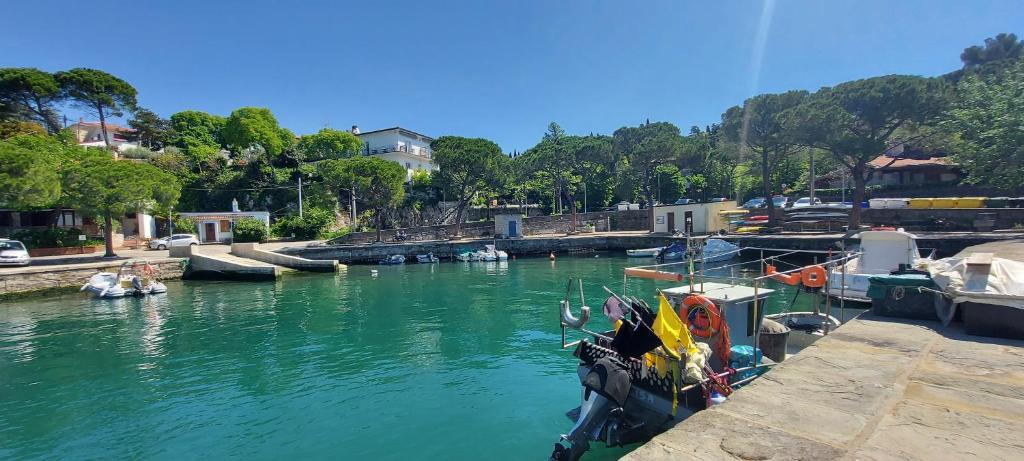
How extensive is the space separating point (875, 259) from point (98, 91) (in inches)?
2583

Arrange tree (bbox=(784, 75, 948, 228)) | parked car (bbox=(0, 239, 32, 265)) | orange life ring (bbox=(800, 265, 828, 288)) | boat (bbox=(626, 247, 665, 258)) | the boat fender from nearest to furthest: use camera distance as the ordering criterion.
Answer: the boat fender < orange life ring (bbox=(800, 265, 828, 288)) < parked car (bbox=(0, 239, 32, 265)) < tree (bbox=(784, 75, 948, 228)) < boat (bbox=(626, 247, 665, 258))

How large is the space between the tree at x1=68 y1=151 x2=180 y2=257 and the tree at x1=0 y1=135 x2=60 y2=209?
1.32 m

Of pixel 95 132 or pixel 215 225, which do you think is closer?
pixel 215 225

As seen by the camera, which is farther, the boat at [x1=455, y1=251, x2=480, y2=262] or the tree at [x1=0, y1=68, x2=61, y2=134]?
the tree at [x1=0, y1=68, x2=61, y2=134]

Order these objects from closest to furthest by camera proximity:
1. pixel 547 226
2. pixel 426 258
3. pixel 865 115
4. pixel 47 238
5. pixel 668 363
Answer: pixel 668 363, pixel 865 115, pixel 47 238, pixel 426 258, pixel 547 226

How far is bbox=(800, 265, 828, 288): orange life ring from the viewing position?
369 inches

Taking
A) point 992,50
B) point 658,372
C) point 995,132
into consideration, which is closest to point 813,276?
point 658,372

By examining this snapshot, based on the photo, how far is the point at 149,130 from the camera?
178ft

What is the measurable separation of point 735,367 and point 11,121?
58.6 meters

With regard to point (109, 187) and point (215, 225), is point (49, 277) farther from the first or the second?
point (215, 225)

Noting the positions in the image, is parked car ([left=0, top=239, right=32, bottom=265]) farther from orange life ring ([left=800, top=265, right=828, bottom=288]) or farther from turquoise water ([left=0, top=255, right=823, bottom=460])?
orange life ring ([left=800, top=265, right=828, bottom=288])

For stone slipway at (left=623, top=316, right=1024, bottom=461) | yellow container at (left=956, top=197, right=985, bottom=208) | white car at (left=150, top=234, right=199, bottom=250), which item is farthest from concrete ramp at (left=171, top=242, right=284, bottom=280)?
yellow container at (left=956, top=197, right=985, bottom=208)

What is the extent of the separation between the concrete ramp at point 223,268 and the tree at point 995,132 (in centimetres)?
4013

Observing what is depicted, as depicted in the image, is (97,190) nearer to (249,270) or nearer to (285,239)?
(249,270)
